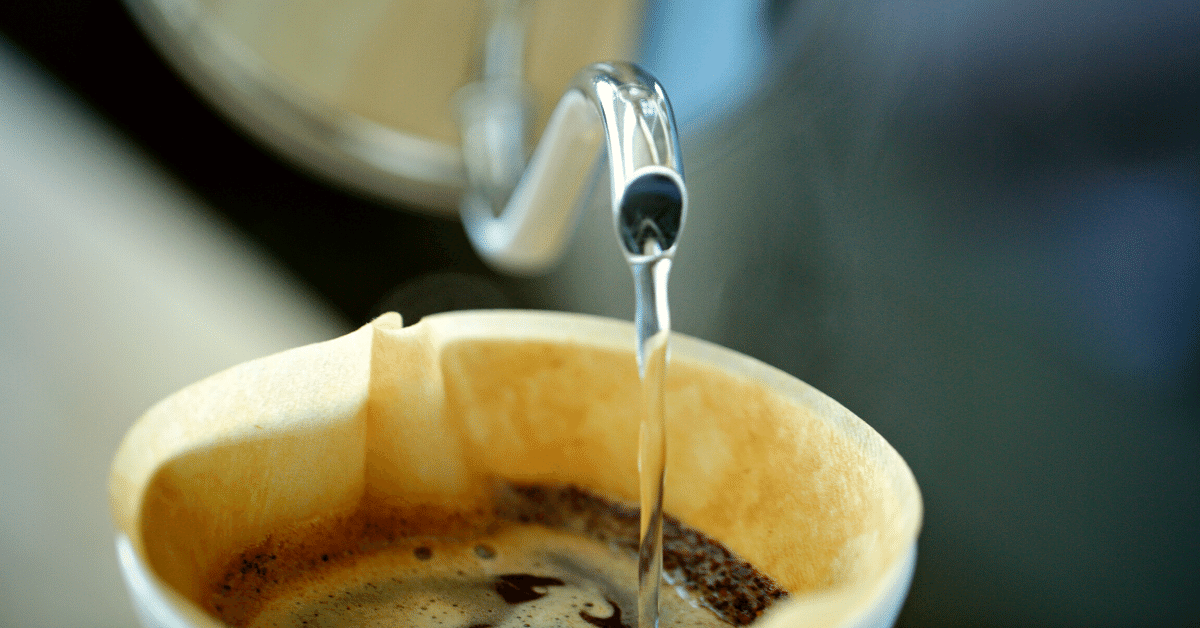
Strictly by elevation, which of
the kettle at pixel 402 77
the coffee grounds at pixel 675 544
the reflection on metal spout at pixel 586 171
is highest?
the kettle at pixel 402 77

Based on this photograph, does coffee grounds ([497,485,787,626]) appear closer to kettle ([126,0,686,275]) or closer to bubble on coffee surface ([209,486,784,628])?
bubble on coffee surface ([209,486,784,628])

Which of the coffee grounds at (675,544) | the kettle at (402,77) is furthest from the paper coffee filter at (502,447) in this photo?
the kettle at (402,77)

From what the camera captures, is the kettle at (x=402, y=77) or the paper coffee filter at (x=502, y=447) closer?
the paper coffee filter at (x=502, y=447)

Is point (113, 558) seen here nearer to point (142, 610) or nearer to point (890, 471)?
point (142, 610)

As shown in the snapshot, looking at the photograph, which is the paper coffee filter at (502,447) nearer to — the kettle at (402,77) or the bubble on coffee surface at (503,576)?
the bubble on coffee surface at (503,576)

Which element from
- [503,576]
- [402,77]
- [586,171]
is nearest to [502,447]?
[503,576]

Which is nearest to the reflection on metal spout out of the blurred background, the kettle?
the kettle

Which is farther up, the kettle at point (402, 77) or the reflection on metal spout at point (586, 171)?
the kettle at point (402, 77)
